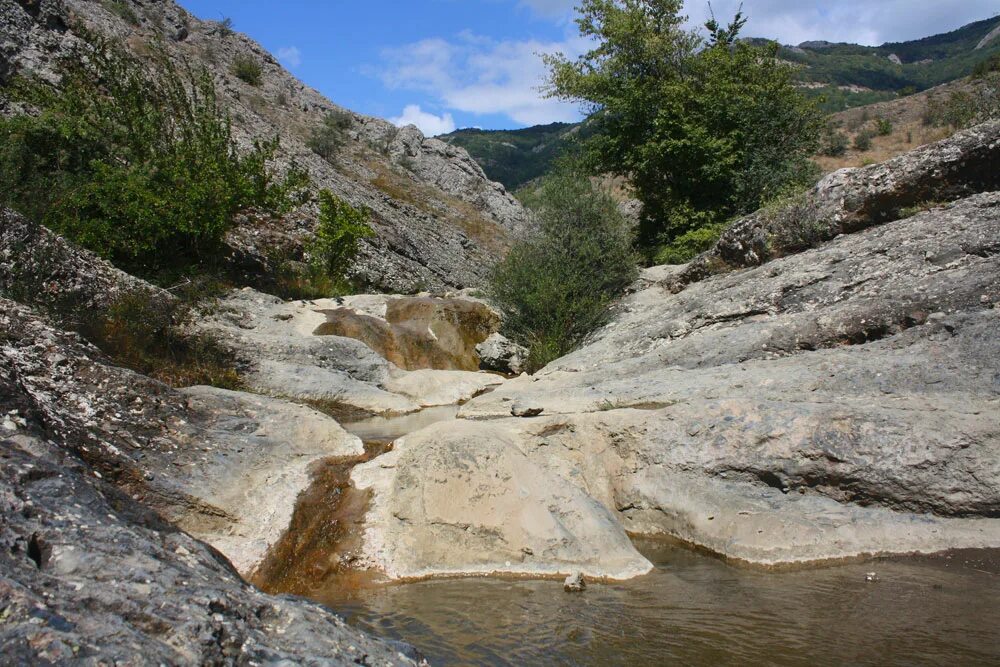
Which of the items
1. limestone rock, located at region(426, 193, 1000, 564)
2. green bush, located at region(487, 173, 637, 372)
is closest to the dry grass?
green bush, located at region(487, 173, 637, 372)

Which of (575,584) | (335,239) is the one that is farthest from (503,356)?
(575,584)

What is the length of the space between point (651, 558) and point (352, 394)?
7867mm

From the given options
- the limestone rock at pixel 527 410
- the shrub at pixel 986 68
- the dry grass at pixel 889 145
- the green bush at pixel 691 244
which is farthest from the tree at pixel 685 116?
the shrub at pixel 986 68

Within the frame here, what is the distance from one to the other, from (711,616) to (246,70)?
48.5 m

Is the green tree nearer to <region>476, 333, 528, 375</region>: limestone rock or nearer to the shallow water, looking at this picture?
<region>476, 333, 528, 375</region>: limestone rock

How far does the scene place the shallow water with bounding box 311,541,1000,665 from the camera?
4387mm

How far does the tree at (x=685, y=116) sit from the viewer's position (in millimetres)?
20797

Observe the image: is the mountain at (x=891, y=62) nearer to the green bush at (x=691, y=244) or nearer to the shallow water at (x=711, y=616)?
the green bush at (x=691, y=244)

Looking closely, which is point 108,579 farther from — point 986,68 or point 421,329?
point 986,68

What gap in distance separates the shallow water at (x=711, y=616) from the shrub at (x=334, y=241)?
60.8 ft

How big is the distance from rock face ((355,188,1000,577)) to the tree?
37.3 feet

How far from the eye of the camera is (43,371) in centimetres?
621

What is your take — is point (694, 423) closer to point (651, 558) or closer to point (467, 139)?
point (651, 558)

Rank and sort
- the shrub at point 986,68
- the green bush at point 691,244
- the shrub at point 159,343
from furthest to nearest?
the shrub at point 986,68 < the green bush at point 691,244 < the shrub at point 159,343
